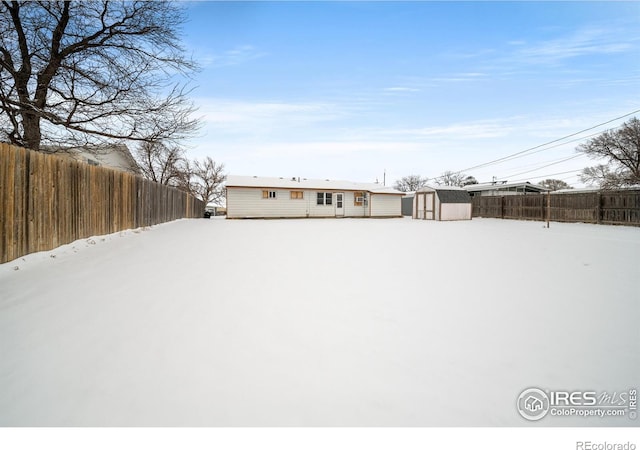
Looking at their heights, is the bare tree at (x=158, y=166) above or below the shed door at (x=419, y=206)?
above

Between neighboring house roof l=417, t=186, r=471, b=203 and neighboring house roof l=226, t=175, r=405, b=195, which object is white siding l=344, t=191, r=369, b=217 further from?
neighboring house roof l=417, t=186, r=471, b=203

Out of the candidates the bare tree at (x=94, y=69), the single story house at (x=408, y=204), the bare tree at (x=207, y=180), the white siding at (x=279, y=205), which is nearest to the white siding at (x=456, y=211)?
the white siding at (x=279, y=205)

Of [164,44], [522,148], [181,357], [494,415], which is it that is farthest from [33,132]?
[522,148]

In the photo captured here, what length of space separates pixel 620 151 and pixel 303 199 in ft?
105

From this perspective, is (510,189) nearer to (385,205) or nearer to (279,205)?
(385,205)

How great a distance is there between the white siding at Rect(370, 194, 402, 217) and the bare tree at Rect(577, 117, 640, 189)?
2001cm

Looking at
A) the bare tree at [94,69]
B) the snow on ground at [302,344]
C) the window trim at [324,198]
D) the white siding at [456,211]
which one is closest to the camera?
the snow on ground at [302,344]

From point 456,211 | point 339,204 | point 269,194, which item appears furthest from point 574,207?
point 269,194

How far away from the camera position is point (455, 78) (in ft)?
42.2

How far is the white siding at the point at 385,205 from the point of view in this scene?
80.5 ft

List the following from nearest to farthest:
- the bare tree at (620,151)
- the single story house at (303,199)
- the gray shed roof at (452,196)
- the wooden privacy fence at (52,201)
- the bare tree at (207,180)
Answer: the wooden privacy fence at (52,201), the single story house at (303,199), the gray shed roof at (452,196), the bare tree at (620,151), the bare tree at (207,180)

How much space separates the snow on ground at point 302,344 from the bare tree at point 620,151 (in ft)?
108

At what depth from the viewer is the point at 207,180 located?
41906mm

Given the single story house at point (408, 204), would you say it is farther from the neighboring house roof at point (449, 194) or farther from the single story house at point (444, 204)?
the neighboring house roof at point (449, 194)
